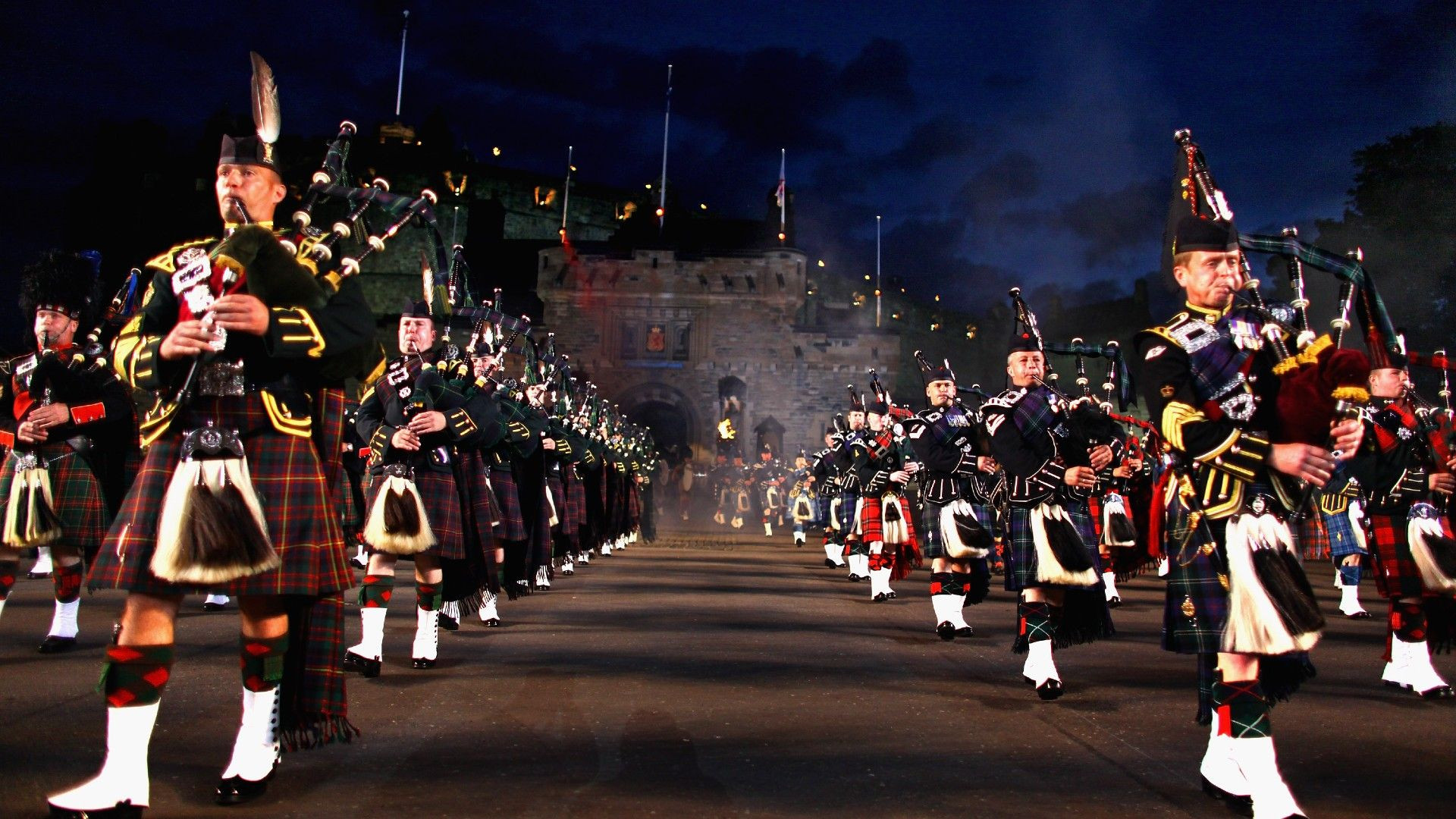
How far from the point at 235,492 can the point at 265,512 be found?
0.17 m

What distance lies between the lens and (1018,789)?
455 cm

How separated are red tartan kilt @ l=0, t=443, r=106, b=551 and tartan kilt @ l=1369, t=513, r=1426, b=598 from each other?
27.2ft

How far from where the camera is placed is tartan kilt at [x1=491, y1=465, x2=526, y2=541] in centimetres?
1014

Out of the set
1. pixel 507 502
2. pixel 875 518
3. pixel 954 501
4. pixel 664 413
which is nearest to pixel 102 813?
pixel 507 502

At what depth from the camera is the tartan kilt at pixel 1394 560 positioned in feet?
25.0

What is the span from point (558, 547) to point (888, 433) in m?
4.79

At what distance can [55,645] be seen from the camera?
803 centimetres

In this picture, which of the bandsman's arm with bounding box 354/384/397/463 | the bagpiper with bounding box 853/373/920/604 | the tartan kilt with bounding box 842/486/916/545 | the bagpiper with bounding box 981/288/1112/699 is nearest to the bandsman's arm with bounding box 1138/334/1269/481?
the bagpiper with bounding box 981/288/1112/699

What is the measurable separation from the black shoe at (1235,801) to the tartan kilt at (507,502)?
6.57 m

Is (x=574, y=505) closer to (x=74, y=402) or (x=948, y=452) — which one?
(x=948, y=452)

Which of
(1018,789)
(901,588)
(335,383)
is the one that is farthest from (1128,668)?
(901,588)

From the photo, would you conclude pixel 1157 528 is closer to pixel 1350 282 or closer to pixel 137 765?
A: pixel 1350 282

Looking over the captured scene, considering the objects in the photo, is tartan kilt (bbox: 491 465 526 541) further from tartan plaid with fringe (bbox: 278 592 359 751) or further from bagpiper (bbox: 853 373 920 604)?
tartan plaid with fringe (bbox: 278 592 359 751)

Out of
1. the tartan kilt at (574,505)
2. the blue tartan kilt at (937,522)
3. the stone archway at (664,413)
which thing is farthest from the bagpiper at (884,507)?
the stone archway at (664,413)
